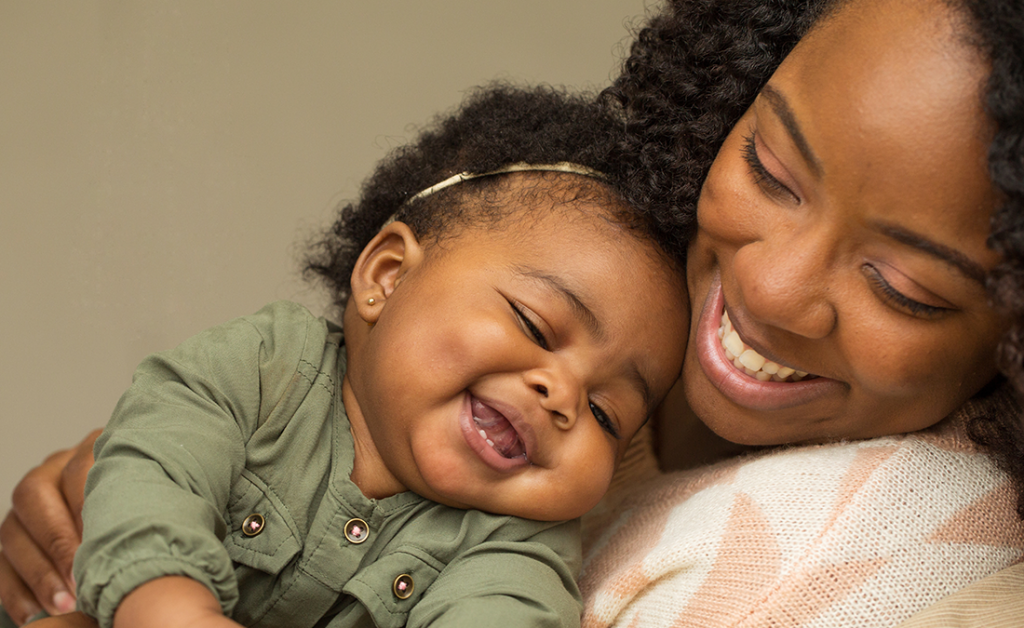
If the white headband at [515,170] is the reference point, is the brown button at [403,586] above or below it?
below

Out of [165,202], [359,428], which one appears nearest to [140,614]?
[359,428]

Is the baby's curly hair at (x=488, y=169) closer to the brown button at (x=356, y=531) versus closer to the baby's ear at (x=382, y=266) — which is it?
the baby's ear at (x=382, y=266)

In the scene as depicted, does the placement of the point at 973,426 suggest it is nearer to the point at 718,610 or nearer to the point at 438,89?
the point at 718,610

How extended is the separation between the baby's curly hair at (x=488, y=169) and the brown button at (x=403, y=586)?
1.63 ft

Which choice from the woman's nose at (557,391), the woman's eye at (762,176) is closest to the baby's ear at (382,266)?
the woman's nose at (557,391)

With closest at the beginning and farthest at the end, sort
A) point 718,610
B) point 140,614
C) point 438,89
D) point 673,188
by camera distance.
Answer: point 140,614 < point 718,610 < point 673,188 < point 438,89

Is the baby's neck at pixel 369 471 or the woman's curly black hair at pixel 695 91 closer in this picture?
the woman's curly black hair at pixel 695 91

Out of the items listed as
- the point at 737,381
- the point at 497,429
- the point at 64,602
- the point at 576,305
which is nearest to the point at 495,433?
the point at 497,429

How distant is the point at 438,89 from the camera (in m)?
2.09

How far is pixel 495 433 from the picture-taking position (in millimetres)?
1151

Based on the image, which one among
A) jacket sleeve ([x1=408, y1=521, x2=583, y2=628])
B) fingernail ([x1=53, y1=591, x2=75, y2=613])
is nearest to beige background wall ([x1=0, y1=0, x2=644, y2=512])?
fingernail ([x1=53, y1=591, x2=75, y2=613])

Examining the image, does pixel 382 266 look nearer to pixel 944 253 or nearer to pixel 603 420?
pixel 603 420

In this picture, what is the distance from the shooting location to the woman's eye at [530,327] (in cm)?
117

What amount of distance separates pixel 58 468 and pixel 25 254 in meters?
0.58
